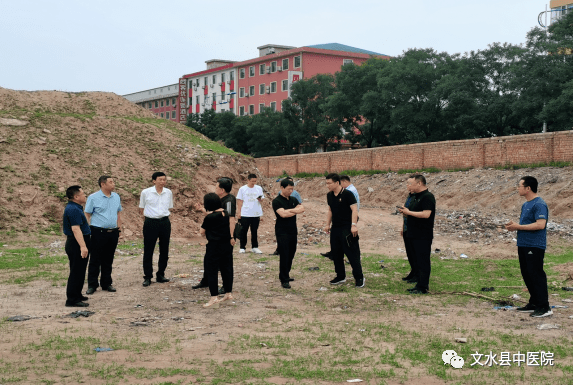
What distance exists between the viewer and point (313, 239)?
17625mm

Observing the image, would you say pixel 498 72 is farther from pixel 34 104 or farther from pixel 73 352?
pixel 73 352

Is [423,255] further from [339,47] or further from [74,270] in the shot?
[339,47]

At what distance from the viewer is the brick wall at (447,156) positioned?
81.4ft

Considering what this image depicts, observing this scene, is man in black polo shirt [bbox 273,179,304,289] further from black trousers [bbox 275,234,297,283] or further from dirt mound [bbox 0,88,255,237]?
dirt mound [bbox 0,88,255,237]

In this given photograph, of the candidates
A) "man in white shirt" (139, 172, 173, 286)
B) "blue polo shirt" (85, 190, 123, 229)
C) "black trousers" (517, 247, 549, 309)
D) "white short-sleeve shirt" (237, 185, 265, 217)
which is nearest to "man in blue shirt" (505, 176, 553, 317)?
"black trousers" (517, 247, 549, 309)

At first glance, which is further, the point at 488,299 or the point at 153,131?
the point at 153,131

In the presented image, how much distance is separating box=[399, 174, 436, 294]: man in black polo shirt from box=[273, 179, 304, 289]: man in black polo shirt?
69.8 inches

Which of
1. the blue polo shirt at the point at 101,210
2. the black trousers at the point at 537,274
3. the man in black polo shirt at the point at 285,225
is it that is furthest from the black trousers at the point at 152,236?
the black trousers at the point at 537,274

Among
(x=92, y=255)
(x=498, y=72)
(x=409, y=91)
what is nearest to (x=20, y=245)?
(x=92, y=255)

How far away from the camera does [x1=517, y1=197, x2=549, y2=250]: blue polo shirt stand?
7.02 meters

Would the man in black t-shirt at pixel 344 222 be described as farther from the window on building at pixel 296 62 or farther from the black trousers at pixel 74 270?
the window on building at pixel 296 62

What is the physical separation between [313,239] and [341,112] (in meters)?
31.8

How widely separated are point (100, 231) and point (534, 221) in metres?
6.30

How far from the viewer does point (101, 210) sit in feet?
28.4
